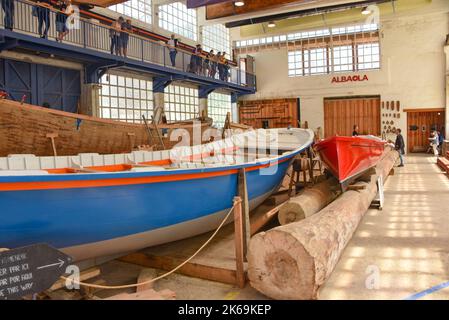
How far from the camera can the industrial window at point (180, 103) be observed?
19.1 metres

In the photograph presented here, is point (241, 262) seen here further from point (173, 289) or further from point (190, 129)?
point (190, 129)

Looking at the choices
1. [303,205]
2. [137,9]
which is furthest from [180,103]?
[303,205]

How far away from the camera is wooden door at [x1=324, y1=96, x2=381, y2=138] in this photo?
23.2 metres

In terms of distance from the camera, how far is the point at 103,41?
14.5m

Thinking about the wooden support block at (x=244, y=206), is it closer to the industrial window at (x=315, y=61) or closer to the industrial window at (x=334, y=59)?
the industrial window at (x=334, y=59)

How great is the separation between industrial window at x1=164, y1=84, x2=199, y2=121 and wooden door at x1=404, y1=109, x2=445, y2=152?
1205 cm

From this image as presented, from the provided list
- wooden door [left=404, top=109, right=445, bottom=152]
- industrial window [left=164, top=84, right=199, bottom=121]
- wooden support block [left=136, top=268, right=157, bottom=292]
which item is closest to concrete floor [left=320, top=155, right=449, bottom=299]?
Answer: wooden support block [left=136, top=268, right=157, bottom=292]

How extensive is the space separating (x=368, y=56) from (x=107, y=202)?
72.7 feet

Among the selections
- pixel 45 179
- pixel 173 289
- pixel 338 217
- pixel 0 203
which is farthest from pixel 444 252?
pixel 0 203

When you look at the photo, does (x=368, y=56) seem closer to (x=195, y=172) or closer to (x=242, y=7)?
(x=242, y=7)

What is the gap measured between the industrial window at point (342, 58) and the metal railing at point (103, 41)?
6399 mm

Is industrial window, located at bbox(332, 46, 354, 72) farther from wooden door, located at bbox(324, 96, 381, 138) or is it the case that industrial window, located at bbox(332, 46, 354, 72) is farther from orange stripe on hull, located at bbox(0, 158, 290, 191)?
orange stripe on hull, located at bbox(0, 158, 290, 191)

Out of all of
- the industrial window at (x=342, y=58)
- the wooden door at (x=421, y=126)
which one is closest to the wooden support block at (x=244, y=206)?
the wooden door at (x=421, y=126)

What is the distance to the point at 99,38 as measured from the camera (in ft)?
46.6
